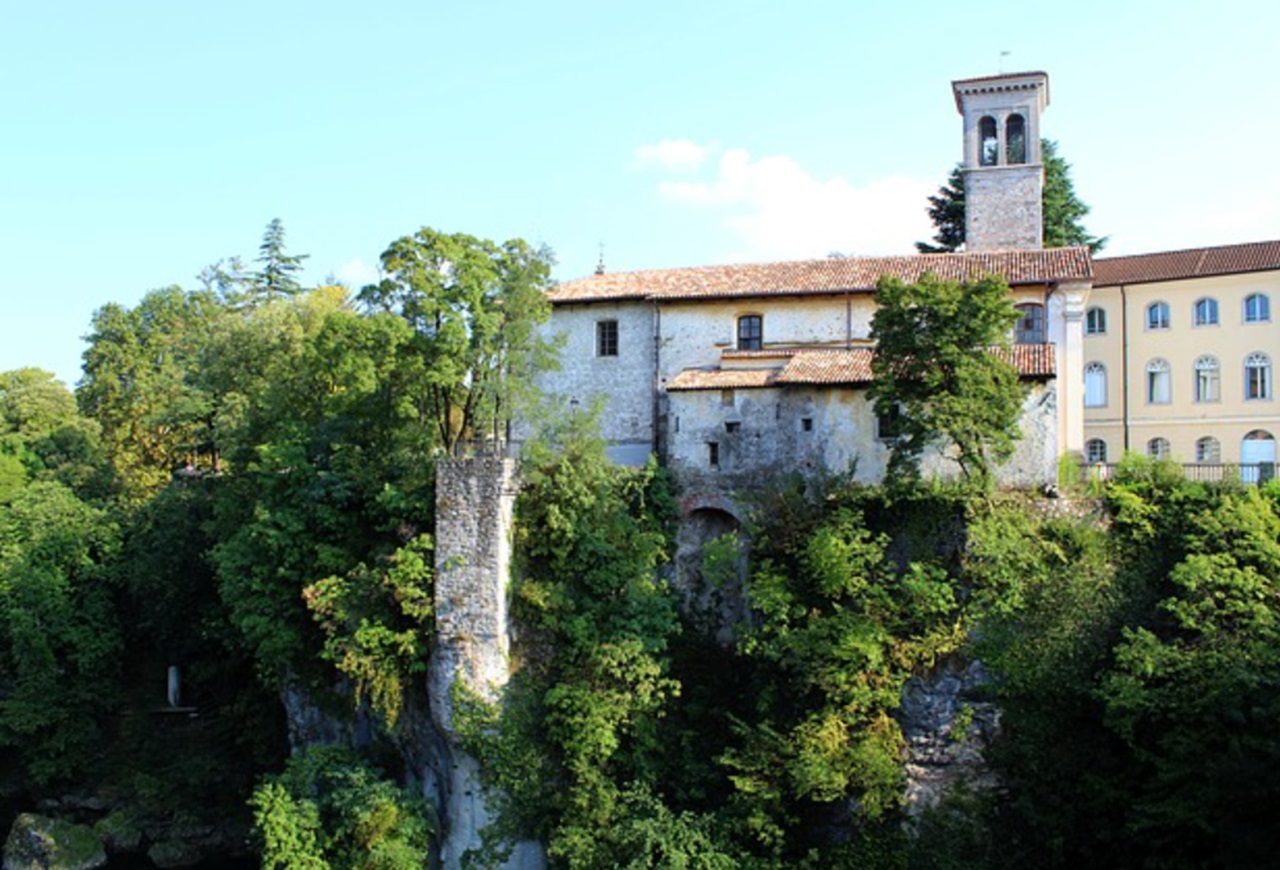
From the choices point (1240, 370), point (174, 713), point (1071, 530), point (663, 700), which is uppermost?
point (1240, 370)

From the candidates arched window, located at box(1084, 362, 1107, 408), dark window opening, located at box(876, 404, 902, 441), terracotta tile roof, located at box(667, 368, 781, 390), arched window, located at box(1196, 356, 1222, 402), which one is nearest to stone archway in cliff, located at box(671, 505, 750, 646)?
terracotta tile roof, located at box(667, 368, 781, 390)

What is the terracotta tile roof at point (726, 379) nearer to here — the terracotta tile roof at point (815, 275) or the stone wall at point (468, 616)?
the terracotta tile roof at point (815, 275)

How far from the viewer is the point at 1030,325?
31875mm

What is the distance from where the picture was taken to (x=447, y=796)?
92.9 ft

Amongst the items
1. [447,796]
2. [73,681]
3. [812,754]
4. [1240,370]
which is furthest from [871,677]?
[73,681]

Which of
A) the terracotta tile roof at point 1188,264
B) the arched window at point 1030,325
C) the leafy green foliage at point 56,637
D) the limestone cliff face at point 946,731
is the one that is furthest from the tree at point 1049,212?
the leafy green foliage at point 56,637

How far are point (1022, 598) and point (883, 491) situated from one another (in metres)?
3.73

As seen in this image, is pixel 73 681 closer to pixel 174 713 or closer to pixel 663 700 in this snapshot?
pixel 174 713

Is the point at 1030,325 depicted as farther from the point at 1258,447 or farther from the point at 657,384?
the point at 1258,447

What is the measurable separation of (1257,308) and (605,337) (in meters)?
19.7

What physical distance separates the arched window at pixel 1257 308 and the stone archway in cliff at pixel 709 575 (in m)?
18.2

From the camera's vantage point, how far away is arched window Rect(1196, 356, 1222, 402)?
37844mm

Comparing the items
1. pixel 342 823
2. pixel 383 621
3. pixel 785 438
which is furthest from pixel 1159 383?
pixel 342 823

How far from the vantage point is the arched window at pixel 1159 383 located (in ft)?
127
